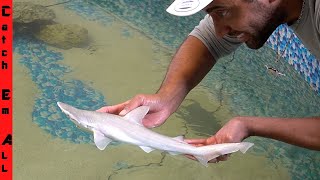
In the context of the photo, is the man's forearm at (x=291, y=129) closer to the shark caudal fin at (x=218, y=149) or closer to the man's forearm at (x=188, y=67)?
the shark caudal fin at (x=218, y=149)

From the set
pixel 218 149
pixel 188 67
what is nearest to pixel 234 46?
pixel 188 67

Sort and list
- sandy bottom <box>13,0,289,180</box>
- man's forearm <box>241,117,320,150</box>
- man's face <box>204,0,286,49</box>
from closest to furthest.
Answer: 1. man's face <box>204,0,286,49</box>
2. man's forearm <box>241,117,320,150</box>
3. sandy bottom <box>13,0,289,180</box>

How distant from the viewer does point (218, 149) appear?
5.72ft

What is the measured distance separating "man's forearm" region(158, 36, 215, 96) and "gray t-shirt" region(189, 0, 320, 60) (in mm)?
35

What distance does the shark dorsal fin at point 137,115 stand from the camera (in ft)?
5.88

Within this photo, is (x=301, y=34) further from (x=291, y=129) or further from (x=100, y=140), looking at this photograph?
(x=100, y=140)

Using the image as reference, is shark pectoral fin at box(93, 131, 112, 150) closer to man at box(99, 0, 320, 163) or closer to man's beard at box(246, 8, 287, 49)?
man at box(99, 0, 320, 163)

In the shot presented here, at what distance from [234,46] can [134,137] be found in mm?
788

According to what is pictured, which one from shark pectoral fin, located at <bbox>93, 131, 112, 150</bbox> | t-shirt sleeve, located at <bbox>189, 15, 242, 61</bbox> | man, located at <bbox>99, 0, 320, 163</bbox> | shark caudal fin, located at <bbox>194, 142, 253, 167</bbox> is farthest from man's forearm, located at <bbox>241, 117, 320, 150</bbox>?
shark pectoral fin, located at <bbox>93, 131, 112, 150</bbox>

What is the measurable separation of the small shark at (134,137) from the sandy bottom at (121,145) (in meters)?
1.13

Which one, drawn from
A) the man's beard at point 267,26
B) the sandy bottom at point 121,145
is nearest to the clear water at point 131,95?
the sandy bottom at point 121,145

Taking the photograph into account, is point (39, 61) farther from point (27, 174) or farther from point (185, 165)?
point (185, 165)

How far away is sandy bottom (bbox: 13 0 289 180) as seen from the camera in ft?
9.42

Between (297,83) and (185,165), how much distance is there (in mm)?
1375
